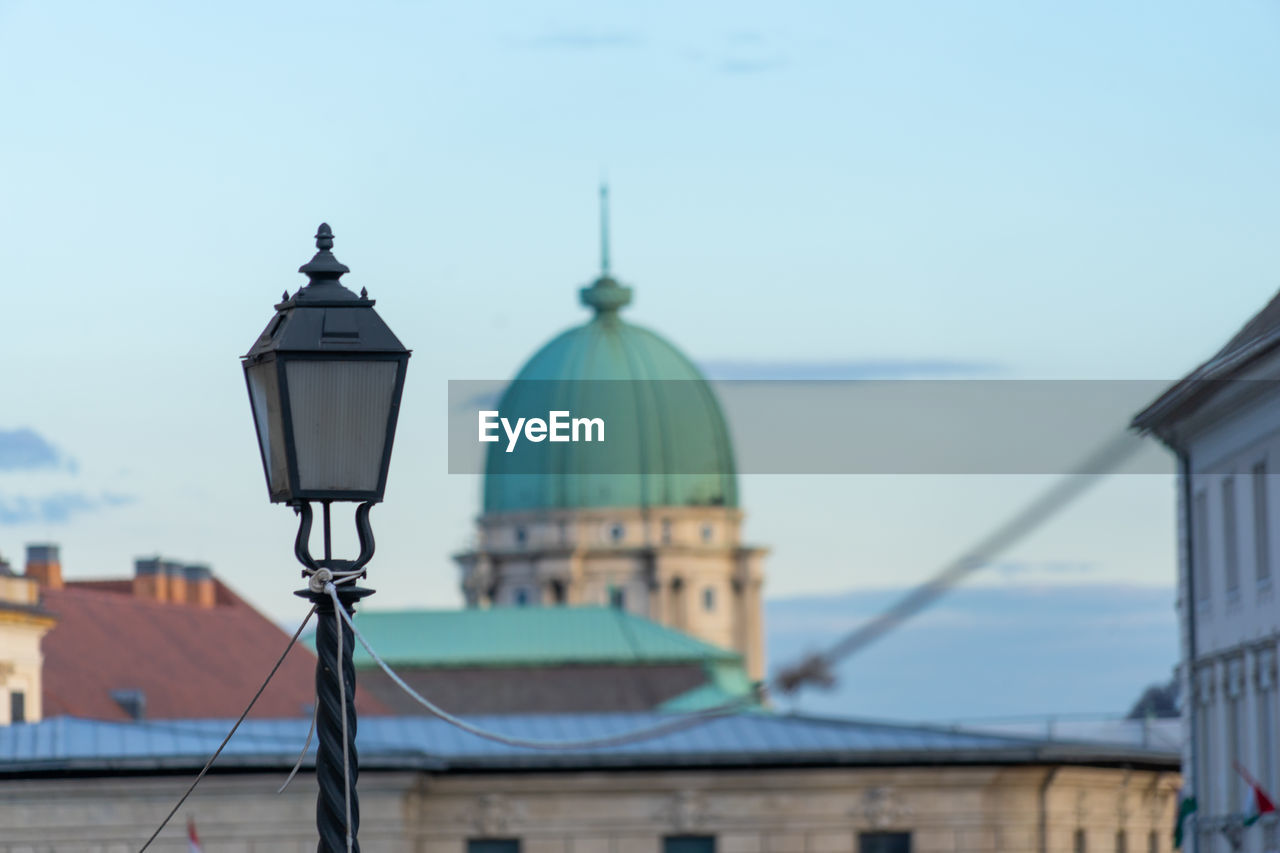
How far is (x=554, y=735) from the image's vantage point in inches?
2559

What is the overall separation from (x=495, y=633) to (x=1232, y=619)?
11319 centimetres

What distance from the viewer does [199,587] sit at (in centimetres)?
11931

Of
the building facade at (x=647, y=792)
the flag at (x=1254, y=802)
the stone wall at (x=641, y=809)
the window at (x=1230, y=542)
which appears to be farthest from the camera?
the building facade at (x=647, y=792)

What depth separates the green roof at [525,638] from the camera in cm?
14912

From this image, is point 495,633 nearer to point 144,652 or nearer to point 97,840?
point 144,652

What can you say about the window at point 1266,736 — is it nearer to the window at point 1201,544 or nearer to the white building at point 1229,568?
the white building at point 1229,568

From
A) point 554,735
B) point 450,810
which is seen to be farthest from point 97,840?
point 554,735

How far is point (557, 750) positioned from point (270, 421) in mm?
49731

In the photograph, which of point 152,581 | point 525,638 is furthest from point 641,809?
point 525,638

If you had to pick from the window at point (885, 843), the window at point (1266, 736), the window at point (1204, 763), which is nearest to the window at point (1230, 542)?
the window at point (1266, 736)

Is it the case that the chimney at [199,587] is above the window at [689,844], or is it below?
above

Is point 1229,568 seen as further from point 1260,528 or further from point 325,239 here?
point 325,239

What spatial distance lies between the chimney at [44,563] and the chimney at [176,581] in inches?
391

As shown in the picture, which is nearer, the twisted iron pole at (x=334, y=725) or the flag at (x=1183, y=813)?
the twisted iron pole at (x=334, y=725)
